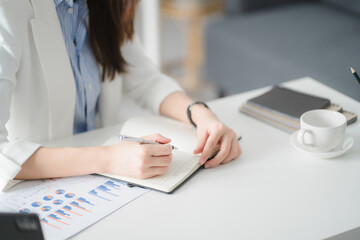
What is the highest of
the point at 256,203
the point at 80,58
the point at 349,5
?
the point at 80,58

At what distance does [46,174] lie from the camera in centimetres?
94

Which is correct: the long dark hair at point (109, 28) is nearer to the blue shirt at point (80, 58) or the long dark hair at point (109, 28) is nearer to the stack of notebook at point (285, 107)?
the blue shirt at point (80, 58)

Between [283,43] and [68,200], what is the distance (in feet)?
4.98

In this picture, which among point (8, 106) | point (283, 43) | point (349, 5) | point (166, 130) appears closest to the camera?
point (8, 106)

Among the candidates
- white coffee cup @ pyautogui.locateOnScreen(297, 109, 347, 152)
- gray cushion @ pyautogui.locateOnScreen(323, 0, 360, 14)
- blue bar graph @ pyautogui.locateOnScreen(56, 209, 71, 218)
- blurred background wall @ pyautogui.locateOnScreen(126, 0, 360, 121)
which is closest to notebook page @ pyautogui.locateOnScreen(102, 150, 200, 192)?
blue bar graph @ pyautogui.locateOnScreen(56, 209, 71, 218)

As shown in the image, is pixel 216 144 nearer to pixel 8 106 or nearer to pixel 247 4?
pixel 8 106

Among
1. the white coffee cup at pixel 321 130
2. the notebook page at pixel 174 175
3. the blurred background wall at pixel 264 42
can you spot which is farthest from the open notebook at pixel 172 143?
the blurred background wall at pixel 264 42

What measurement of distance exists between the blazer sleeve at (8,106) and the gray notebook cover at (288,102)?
0.57 meters

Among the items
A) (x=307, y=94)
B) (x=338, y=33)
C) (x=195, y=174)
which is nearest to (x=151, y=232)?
(x=195, y=174)

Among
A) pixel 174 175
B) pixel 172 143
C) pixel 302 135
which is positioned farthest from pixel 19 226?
pixel 302 135

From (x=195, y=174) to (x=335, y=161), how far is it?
298 mm

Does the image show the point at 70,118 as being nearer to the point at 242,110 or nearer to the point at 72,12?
the point at 72,12

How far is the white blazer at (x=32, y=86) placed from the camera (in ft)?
3.12

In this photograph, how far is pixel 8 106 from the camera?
96cm
